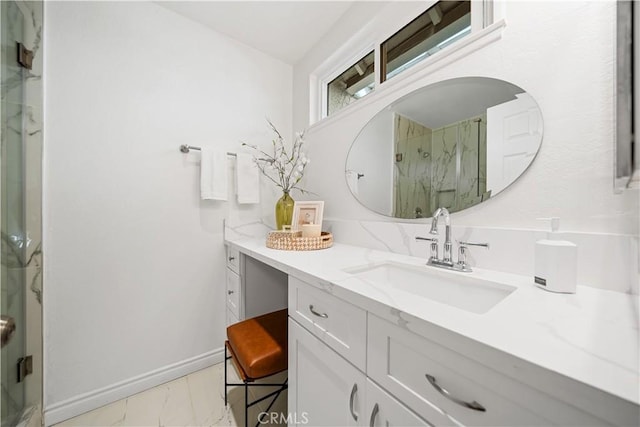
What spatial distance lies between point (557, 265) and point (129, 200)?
1.94m

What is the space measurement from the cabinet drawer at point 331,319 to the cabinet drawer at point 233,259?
2.37ft

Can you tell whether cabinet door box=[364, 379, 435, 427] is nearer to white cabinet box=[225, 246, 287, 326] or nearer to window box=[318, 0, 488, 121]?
white cabinet box=[225, 246, 287, 326]

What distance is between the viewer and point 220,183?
5.32 feet

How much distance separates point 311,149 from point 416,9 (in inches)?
41.1

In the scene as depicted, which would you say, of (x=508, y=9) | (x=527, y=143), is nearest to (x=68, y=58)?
(x=508, y=9)

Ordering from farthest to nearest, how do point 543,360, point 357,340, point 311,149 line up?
1. point 311,149
2. point 357,340
3. point 543,360

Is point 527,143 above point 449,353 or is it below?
above

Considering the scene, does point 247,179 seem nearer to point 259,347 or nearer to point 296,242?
point 296,242

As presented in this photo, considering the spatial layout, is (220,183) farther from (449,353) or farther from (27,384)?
(449,353)

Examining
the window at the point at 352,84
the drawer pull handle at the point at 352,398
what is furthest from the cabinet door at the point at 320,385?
the window at the point at 352,84

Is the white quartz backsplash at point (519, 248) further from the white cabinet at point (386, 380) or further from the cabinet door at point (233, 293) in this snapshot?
the cabinet door at point (233, 293)

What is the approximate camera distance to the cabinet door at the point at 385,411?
1.74 ft

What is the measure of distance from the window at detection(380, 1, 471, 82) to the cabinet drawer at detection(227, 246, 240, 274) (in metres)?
1.44

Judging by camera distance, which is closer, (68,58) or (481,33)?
(481,33)
